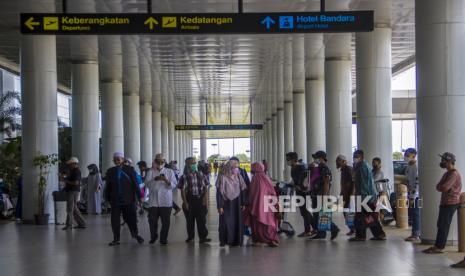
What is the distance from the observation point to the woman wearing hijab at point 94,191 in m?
22.0

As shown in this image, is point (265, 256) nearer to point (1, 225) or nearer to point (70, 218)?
point (70, 218)

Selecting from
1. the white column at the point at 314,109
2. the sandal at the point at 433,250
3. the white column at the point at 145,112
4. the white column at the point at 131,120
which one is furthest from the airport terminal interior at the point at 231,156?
the white column at the point at 131,120

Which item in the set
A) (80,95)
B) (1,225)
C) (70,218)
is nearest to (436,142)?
(70,218)

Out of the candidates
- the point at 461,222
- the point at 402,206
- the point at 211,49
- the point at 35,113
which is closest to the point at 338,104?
the point at 211,49

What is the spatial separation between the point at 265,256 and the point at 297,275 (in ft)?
6.67

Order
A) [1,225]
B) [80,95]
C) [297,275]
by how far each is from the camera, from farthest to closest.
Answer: [80,95], [1,225], [297,275]

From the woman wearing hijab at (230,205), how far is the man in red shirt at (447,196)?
373 centimetres

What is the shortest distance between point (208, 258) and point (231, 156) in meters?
5.19

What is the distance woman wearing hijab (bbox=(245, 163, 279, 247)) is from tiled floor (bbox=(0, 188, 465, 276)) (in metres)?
0.36

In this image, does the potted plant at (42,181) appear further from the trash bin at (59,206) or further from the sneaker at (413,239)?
the sneaker at (413,239)

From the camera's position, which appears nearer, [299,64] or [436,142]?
[436,142]

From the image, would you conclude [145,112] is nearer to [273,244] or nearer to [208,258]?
[273,244]

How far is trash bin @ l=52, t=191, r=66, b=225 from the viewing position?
1841 cm

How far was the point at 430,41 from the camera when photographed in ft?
42.7
